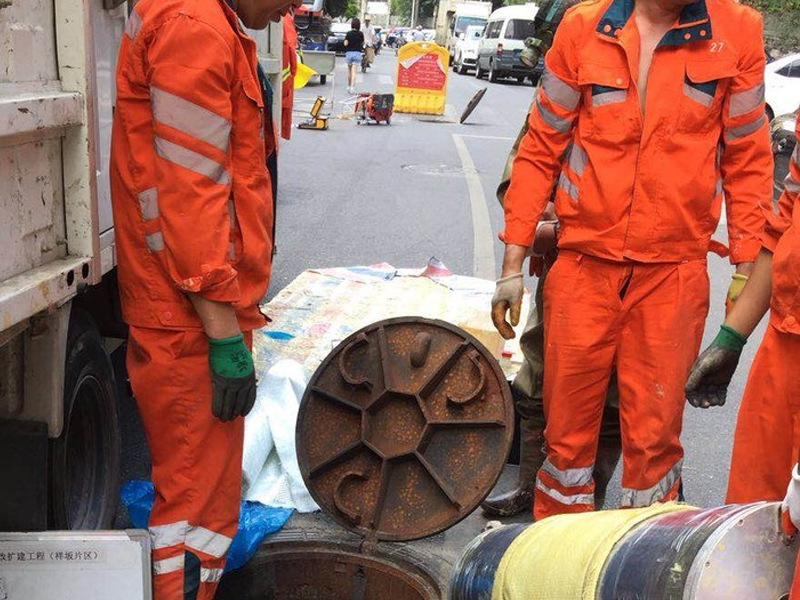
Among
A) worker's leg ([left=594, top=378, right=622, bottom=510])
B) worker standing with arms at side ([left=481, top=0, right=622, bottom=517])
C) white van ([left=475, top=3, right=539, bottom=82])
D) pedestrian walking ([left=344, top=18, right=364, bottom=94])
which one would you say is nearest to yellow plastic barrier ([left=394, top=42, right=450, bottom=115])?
pedestrian walking ([left=344, top=18, right=364, bottom=94])

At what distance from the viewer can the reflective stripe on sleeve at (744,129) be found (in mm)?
2994

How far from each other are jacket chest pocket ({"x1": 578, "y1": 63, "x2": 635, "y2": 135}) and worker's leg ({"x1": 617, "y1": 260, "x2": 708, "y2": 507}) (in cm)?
45

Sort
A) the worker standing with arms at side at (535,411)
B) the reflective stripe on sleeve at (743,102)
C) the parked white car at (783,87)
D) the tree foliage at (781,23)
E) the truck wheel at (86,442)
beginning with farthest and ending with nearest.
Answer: the tree foliage at (781,23)
the parked white car at (783,87)
the worker standing with arms at side at (535,411)
the reflective stripe on sleeve at (743,102)
the truck wheel at (86,442)

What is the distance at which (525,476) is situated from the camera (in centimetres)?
371

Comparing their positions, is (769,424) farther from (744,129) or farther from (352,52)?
(352,52)

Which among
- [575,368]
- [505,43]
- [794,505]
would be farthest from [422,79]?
[794,505]

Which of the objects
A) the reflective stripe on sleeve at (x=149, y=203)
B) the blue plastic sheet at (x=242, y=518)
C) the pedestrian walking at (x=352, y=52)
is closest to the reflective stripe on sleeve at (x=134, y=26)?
the reflective stripe on sleeve at (x=149, y=203)

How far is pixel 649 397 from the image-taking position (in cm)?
302

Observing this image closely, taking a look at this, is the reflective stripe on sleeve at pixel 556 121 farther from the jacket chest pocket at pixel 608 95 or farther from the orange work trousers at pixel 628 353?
the orange work trousers at pixel 628 353

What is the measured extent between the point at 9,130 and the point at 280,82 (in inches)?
161

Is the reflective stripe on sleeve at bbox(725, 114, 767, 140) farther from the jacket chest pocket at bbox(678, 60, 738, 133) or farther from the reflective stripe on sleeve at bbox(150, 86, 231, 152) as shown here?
the reflective stripe on sleeve at bbox(150, 86, 231, 152)

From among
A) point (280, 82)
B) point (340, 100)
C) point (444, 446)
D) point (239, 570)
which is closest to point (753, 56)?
point (444, 446)

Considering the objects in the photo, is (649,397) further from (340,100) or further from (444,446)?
(340,100)

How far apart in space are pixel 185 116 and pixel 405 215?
24.8ft
